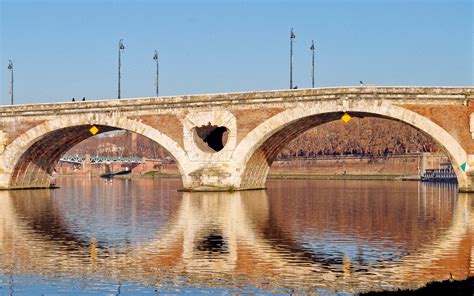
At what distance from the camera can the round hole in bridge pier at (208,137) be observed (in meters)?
48.3

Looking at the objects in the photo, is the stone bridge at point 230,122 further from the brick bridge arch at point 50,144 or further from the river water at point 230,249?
the river water at point 230,249

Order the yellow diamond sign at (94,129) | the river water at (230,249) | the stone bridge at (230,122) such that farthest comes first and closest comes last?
the yellow diamond sign at (94,129) → the stone bridge at (230,122) → the river water at (230,249)

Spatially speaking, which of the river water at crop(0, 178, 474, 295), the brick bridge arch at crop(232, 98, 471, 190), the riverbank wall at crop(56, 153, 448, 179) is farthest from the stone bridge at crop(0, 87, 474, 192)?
the riverbank wall at crop(56, 153, 448, 179)

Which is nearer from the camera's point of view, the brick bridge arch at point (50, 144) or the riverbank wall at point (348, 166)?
the brick bridge arch at point (50, 144)

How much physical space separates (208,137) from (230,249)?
1204 inches

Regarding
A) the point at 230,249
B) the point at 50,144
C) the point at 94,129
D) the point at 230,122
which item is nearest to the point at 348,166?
the point at 50,144

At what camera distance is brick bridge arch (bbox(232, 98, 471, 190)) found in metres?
42.9

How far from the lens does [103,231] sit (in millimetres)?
25109

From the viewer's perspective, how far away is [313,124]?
49.9 meters

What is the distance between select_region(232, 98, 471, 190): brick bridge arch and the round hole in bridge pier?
2256 mm

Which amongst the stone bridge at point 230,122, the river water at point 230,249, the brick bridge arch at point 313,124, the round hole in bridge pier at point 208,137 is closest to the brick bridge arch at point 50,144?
the stone bridge at point 230,122

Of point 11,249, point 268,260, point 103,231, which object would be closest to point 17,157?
point 103,231

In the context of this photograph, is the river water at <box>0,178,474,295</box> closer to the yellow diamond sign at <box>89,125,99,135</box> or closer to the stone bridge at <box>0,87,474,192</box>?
the stone bridge at <box>0,87,474,192</box>

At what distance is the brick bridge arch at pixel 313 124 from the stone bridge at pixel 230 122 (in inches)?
2.1
